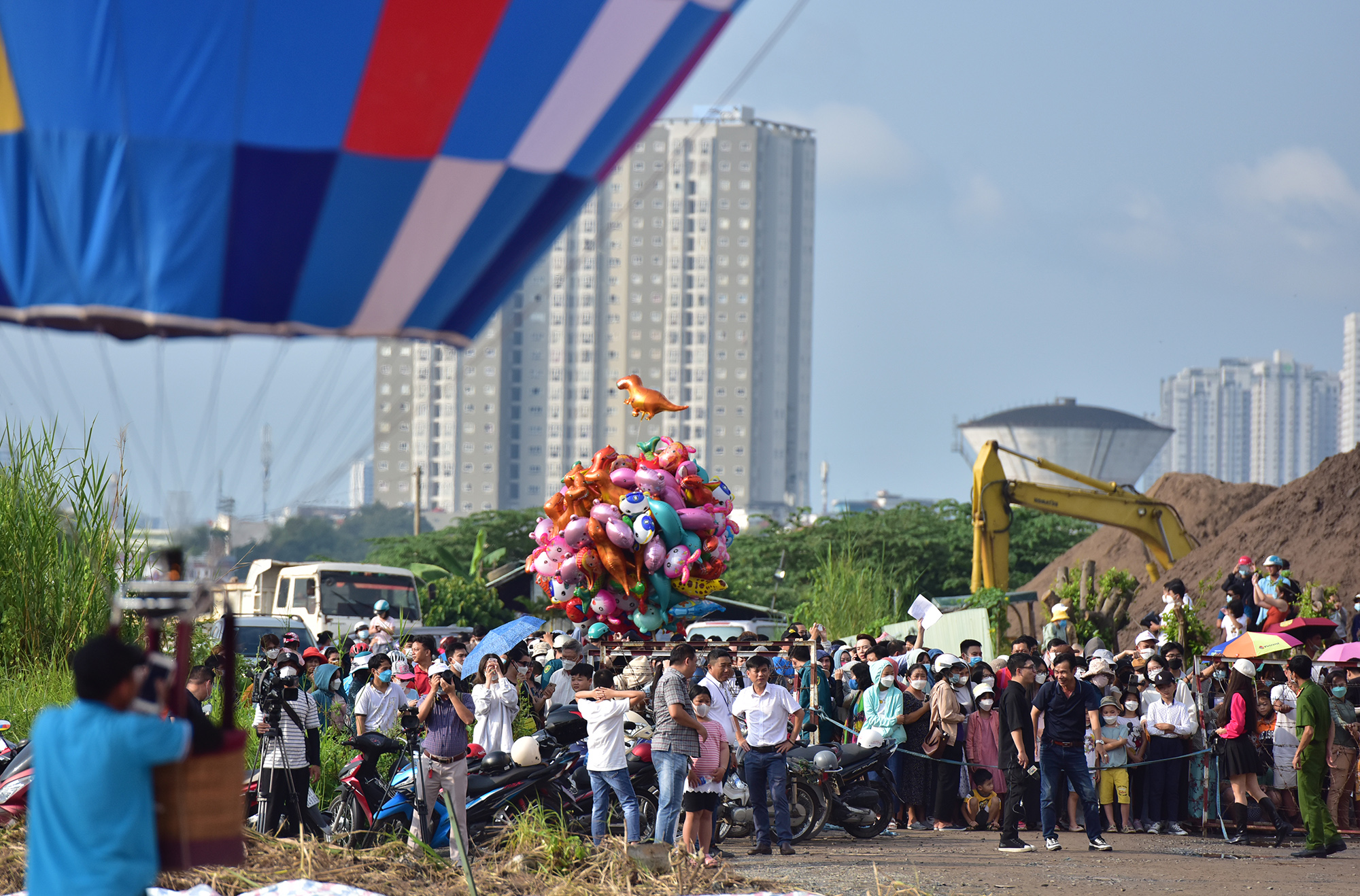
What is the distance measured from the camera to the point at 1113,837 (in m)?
13.6

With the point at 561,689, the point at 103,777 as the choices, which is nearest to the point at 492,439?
the point at 561,689

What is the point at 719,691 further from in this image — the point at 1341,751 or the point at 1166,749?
the point at 1341,751

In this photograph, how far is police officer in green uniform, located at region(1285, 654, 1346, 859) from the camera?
12016 millimetres

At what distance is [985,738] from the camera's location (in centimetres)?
1405

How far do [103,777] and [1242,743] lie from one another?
10984 millimetres

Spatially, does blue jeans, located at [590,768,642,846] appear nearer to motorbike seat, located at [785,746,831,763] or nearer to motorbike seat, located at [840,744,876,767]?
motorbike seat, located at [785,746,831,763]

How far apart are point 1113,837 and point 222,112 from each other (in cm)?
1051

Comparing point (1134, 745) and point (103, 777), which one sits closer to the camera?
point (103, 777)

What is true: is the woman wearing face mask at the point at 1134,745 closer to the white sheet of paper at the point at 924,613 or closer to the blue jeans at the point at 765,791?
the white sheet of paper at the point at 924,613

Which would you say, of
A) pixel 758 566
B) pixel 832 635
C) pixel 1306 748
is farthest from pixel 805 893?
pixel 758 566

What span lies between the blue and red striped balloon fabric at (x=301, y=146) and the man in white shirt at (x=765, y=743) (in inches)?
203

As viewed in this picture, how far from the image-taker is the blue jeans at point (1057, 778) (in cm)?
1232

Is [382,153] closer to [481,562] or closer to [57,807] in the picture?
[57,807]

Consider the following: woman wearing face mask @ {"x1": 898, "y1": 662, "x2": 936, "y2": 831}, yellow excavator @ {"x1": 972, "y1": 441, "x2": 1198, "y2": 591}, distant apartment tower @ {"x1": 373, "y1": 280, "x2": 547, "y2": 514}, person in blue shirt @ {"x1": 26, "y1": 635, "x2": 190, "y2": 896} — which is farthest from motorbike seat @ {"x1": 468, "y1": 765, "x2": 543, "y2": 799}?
distant apartment tower @ {"x1": 373, "y1": 280, "x2": 547, "y2": 514}
